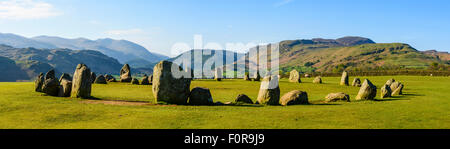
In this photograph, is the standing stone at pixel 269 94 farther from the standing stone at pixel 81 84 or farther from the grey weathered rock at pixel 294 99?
the standing stone at pixel 81 84

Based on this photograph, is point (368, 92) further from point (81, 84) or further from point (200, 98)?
point (81, 84)

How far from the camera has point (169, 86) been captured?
64.3 ft

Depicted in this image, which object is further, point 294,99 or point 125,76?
point 125,76

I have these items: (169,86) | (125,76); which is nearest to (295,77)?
(125,76)

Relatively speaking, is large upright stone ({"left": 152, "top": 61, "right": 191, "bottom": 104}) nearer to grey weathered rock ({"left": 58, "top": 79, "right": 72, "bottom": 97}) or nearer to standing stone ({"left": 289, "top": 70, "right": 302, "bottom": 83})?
grey weathered rock ({"left": 58, "top": 79, "right": 72, "bottom": 97})

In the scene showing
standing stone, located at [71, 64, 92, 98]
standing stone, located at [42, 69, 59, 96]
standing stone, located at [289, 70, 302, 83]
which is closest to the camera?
standing stone, located at [71, 64, 92, 98]

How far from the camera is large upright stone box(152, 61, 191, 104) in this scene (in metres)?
19.6

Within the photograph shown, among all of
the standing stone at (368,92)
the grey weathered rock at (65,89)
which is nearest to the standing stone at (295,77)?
the standing stone at (368,92)

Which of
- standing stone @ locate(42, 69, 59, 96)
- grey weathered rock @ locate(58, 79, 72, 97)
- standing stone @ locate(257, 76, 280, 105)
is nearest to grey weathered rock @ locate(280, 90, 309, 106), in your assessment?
standing stone @ locate(257, 76, 280, 105)

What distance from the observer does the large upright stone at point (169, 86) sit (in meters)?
19.6

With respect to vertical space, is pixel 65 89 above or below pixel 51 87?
below

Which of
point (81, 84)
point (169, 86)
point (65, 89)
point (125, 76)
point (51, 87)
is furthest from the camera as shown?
point (125, 76)
